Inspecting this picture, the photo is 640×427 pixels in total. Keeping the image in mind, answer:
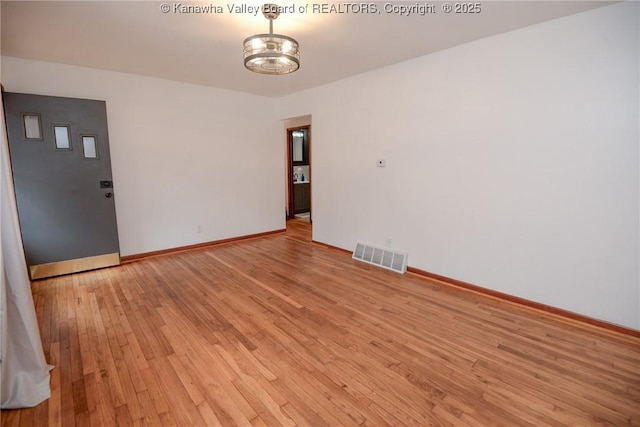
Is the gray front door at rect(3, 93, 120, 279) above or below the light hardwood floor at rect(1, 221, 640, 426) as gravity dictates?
above

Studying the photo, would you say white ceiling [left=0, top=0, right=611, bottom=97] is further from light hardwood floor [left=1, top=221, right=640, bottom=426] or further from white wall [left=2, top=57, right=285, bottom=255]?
light hardwood floor [left=1, top=221, right=640, bottom=426]

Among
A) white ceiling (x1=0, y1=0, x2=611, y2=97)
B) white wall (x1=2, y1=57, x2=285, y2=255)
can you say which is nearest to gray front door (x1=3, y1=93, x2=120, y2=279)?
white wall (x1=2, y1=57, x2=285, y2=255)

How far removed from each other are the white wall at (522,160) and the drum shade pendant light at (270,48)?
5.75 feet

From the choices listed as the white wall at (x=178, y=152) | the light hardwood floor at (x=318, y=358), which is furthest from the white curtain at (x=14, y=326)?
the white wall at (x=178, y=152)

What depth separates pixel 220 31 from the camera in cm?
271

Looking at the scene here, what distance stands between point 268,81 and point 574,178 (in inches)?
150

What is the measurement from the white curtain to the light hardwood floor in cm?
10

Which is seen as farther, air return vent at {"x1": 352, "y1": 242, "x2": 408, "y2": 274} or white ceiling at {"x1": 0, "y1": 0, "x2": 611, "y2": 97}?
air return vent at {"x1": 352, "y1": 242, "x2": 408, "y2": 274}

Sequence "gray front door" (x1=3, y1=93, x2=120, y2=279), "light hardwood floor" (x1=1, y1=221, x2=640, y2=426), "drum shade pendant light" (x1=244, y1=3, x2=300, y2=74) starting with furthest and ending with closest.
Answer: "gray front door" (x1=3, y1=93, x2=120, y2=279)
"drum shade pendant light" (x1=244, y1=3, x2=300, y2=74)
"light hardwood floor" (x1=1, y1=221, x2=640, y2=426)

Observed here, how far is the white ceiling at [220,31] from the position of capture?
7.61ft

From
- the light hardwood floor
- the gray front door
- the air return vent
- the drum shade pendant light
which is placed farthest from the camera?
the air return vent

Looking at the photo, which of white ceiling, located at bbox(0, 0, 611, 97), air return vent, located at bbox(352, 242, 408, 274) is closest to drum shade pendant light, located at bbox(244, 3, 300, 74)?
white ceiling, located at bbox(0, 0, 611, 97)

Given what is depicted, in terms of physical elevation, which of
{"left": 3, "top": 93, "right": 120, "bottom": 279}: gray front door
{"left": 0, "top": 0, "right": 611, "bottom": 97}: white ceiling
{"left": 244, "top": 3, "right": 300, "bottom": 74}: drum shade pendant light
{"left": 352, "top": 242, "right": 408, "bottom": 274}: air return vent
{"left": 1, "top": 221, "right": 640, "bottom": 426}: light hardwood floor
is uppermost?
{"left": 0, "top": 0, "right": 611, "bottom": 97}: white ceiling

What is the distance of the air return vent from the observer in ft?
12.4
